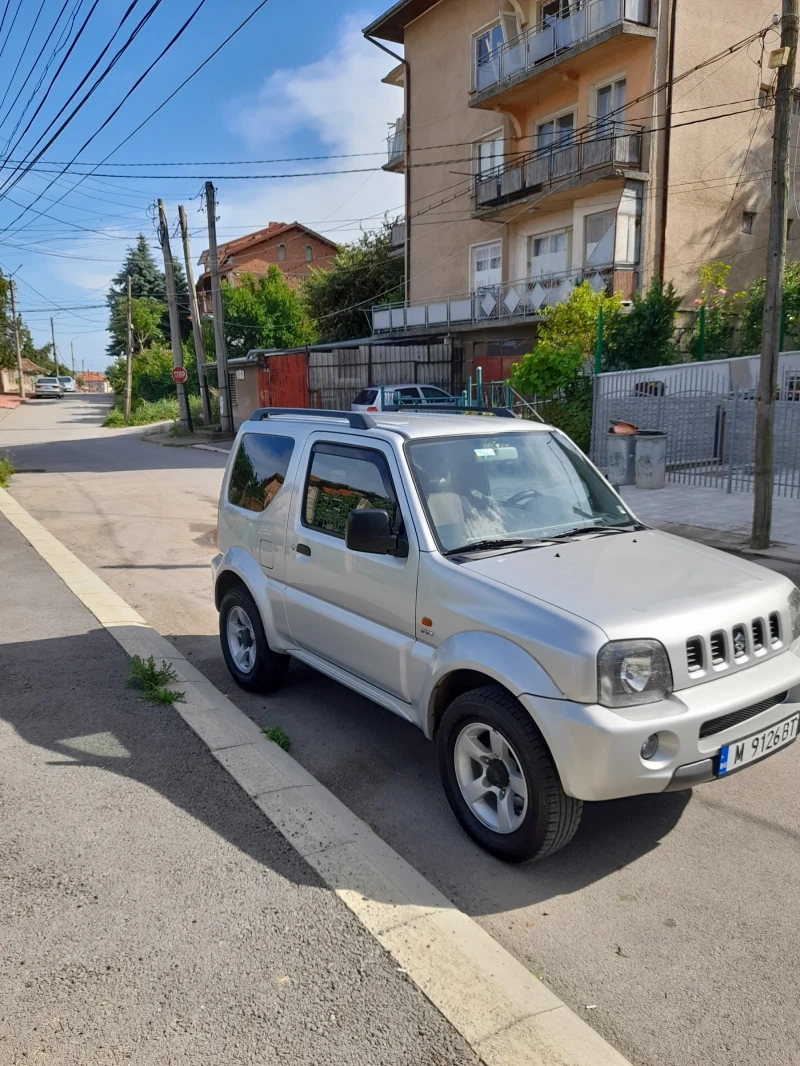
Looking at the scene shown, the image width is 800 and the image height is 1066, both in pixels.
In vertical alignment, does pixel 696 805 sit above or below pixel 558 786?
below

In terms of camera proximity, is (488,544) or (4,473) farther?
(4,473)

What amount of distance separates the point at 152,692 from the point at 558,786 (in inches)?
109

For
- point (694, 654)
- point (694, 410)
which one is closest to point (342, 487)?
point (694, 654)

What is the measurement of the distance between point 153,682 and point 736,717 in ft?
11.0

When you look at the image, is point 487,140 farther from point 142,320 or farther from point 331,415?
point 142,320

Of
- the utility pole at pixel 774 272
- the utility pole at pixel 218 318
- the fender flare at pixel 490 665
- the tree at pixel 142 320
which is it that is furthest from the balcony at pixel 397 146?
the tree at pixel 142 320

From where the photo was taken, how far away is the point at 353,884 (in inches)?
118

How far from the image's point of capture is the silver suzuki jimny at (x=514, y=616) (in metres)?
2.94

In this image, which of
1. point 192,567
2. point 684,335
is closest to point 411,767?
point 192,567

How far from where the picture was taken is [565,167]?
23047 millimetres

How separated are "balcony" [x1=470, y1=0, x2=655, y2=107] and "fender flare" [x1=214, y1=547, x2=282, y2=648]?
71.3ft

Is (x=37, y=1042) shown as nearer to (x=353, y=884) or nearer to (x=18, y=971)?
(x=18, y=971)

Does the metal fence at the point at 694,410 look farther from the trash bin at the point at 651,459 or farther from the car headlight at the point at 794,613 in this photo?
the car headlight at the point at 794,613

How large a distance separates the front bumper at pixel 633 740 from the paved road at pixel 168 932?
3.07 feet
